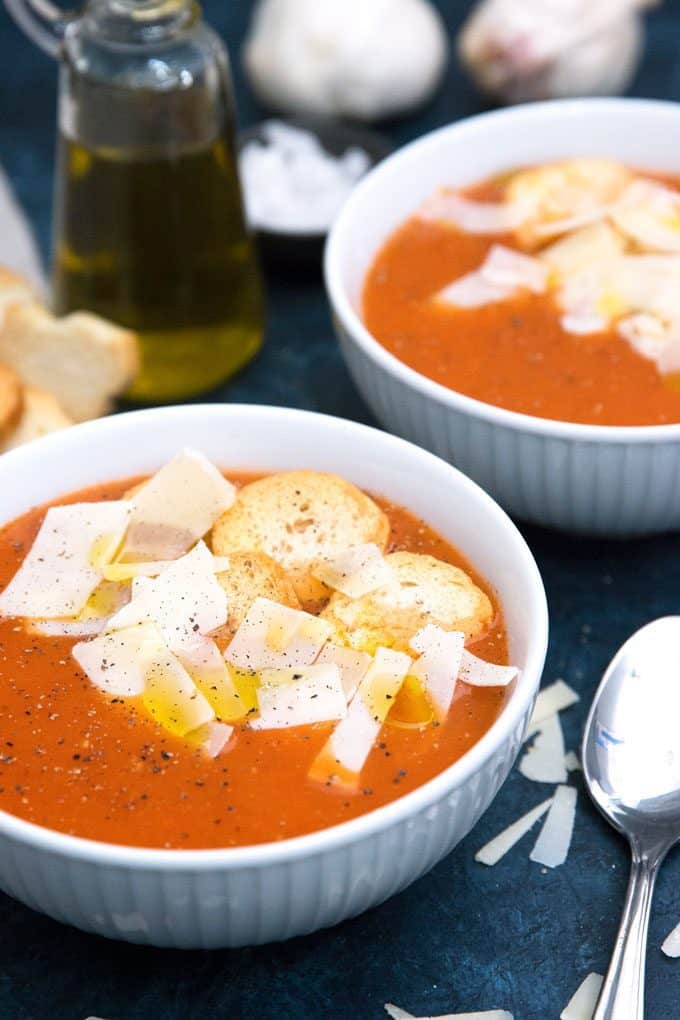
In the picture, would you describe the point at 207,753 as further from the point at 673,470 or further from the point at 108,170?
the point at 108,170

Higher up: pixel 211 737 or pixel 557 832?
pixel 211 737

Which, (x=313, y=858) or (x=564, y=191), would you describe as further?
(x=564, y=191)

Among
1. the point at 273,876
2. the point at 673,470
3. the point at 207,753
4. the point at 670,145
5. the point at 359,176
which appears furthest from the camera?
the point at 359,176

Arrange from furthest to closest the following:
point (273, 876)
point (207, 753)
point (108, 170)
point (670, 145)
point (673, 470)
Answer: point (670, 145), point (108, 170), point (673, 470), point (207, 753), point (273, 876)

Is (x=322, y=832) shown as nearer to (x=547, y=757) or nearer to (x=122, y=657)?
(x=122, y=657)

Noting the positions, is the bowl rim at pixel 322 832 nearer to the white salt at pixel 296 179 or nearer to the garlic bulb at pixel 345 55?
the white salt at pixel 296 179

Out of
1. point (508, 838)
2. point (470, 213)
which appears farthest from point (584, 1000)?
point (470, 213)

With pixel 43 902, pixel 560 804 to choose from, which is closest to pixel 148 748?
pixel 43 902
